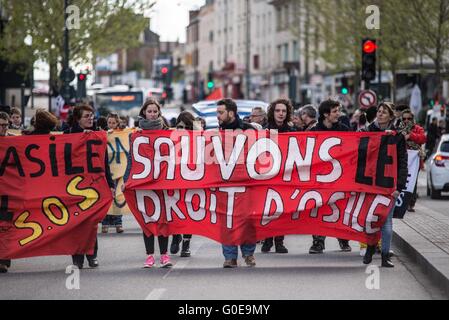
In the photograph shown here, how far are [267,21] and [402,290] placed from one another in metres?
82.8

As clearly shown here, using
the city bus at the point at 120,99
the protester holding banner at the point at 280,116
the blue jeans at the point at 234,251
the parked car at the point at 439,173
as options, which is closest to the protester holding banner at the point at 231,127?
the blue jeans at the point at 234,251

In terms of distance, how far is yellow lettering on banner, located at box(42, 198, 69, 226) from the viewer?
1461 centimetres

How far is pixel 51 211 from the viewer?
48.2ft

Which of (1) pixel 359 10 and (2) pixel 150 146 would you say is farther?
(1) pixel 359 10

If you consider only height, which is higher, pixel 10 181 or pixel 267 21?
pixel 267 21

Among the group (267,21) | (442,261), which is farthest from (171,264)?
(267,21)

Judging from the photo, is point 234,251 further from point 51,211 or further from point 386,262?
point 51,211

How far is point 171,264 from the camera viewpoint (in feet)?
48.1

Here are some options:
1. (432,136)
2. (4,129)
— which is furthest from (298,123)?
(432,136)

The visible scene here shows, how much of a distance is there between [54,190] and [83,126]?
948mm

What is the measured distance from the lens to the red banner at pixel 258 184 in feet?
48.1

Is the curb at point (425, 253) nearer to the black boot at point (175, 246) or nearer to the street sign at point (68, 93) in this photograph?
the black boot at point (175, 246)

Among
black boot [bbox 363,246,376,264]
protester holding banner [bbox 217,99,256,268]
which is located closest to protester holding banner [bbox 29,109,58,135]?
A: protester holding banner [bbox 217,99,256,268]
